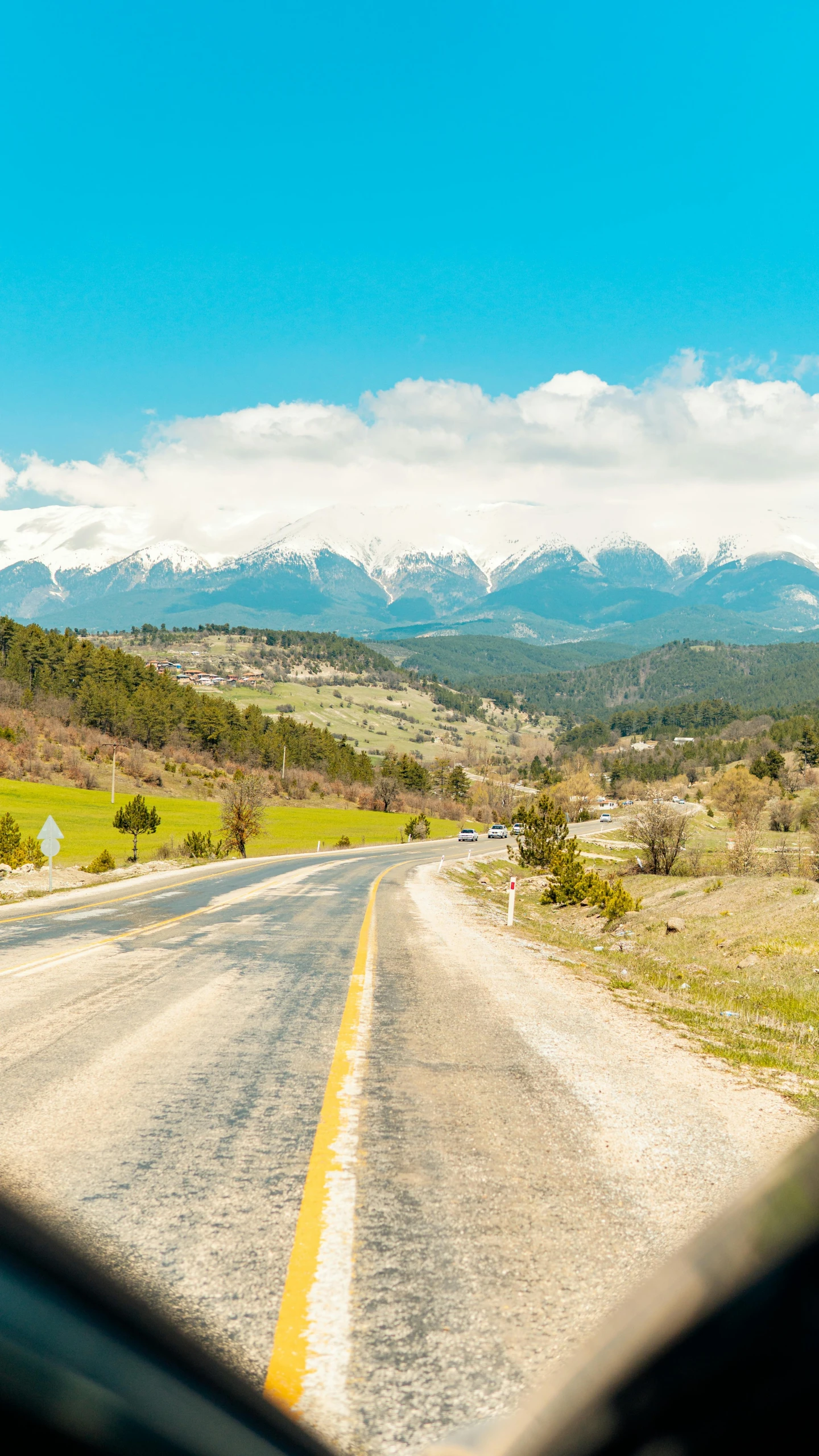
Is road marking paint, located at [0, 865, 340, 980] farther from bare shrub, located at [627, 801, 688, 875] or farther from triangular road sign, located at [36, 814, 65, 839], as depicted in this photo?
bare shrub, located at [627, 801, 688, 875]

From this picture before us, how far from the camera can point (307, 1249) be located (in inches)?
148

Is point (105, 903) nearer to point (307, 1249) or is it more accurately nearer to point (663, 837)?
point (307, 1249)

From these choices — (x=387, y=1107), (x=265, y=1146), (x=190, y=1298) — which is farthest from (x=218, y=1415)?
(x=387, y=1107)

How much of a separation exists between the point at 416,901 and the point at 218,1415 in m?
24.2

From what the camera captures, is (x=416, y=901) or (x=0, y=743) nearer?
(x=416, y=901)

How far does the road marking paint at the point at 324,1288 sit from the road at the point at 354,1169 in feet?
0.04

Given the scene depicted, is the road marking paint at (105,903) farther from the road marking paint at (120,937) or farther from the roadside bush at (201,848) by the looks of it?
the roadside bush at (201,848)

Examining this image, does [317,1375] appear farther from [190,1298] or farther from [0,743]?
[0,743]

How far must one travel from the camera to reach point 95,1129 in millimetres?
5156

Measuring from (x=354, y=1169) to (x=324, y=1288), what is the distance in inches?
50.1

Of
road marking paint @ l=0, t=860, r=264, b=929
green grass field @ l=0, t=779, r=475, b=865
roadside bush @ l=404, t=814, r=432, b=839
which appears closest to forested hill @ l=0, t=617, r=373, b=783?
green grass field @ l=0, t=779, r=475, b=865

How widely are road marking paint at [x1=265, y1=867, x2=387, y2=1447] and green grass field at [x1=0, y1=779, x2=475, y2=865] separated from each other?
149 feet

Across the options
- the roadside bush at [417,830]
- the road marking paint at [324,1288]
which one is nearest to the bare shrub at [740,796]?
the roadside bush at [417,830]

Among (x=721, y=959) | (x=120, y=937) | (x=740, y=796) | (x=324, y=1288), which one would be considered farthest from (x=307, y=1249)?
(x=740, y=796)
